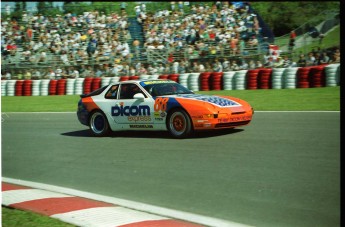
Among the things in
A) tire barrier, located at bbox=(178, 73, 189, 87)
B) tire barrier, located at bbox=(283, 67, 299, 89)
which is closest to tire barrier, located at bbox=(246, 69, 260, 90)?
tire barrier, located at bbox=(283, 67, 299, 89)

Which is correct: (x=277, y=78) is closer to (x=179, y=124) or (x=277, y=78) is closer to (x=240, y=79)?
(x=240, y=79)

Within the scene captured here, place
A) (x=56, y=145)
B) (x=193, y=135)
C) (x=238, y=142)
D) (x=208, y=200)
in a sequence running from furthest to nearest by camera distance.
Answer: (x=56, y=145) < (x=193, y=135) < (x=238, y=142) < (x=208, y=200)

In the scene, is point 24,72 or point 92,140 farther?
point 92,140

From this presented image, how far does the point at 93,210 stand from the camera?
477 cm

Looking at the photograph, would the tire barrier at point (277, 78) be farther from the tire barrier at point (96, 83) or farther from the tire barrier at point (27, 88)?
the tire barrier at point (27, 88)

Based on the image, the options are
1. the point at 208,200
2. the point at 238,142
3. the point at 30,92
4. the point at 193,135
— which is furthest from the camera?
the point at 193,135

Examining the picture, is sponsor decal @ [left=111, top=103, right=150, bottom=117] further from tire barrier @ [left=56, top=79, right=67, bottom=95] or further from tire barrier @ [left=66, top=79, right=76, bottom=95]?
tire barrier @ [left=56, top=79, right=67, bottom=95]

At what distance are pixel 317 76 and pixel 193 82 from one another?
182 cm

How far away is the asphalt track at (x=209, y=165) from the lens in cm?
479

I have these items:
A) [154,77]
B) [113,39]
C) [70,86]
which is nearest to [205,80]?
[154,77]

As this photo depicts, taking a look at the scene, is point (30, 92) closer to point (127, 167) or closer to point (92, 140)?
point (127, 167)

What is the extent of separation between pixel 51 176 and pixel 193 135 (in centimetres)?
233

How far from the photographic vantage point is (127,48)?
5723mm

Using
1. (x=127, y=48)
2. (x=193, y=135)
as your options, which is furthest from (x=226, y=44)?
(x=193, y=135)
